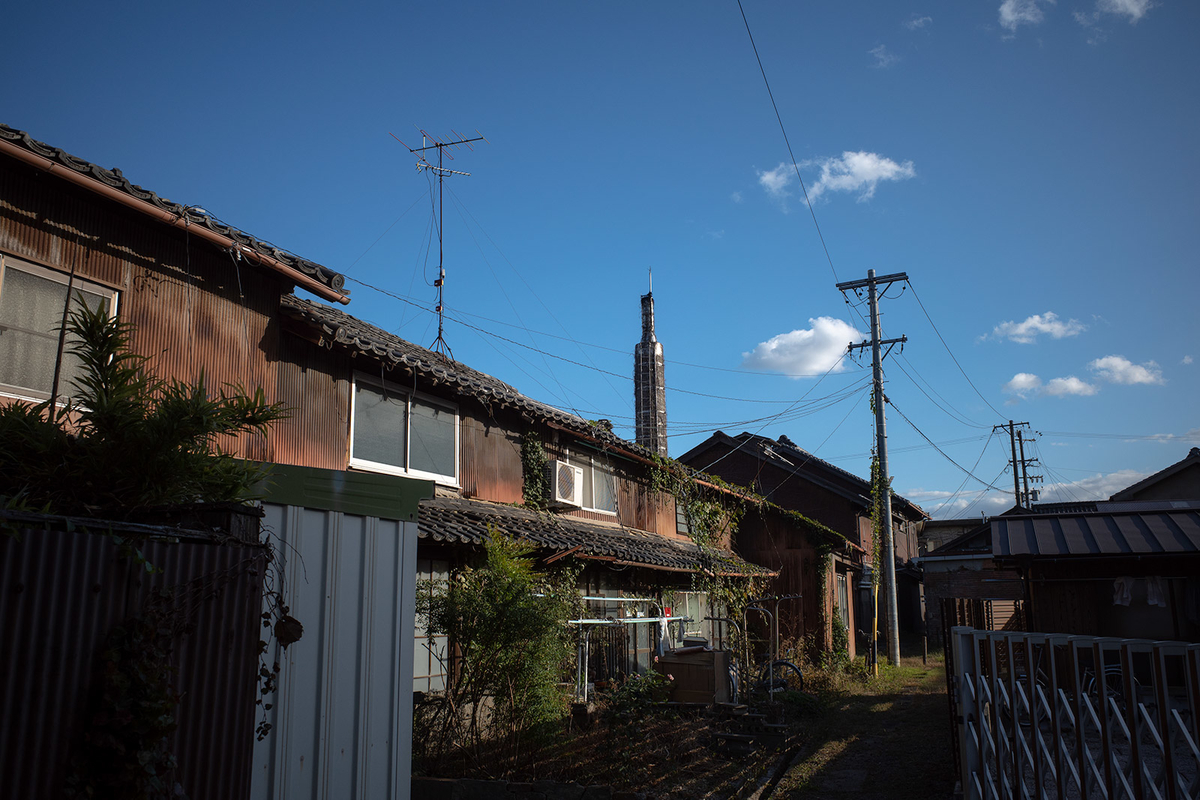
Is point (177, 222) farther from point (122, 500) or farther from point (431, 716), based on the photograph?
point (431, 716)

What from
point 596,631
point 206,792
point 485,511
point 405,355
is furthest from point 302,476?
point 596,631

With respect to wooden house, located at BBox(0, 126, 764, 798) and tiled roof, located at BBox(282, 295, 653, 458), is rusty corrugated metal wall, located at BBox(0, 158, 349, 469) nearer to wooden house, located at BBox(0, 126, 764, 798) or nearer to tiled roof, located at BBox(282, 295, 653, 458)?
wooden house, located at BBox(0, 126, 764, 798)

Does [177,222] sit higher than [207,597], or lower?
higher

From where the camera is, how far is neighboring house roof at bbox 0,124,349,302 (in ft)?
22.5

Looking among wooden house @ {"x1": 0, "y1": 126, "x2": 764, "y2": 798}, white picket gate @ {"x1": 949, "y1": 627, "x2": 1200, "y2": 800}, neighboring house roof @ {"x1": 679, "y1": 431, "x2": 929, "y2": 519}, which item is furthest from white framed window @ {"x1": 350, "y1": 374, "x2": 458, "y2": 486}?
neighboring house roof @ {"x1": 679, "y1": 431, "x2": 929, "y2": 519}

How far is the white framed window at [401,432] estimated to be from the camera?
36.2 feet

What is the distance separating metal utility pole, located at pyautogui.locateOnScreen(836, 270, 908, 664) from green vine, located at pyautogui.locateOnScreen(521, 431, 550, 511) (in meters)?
10.2

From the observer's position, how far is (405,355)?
11242mm

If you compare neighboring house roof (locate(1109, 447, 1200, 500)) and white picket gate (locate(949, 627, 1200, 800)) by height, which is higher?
neighboring house roof (locate(1109, 447, 1200, 500))

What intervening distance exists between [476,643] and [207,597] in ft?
19.3

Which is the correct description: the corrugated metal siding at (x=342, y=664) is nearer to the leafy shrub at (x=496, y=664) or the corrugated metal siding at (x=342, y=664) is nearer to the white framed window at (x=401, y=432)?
the leafy shrub at (x=496, y=664)

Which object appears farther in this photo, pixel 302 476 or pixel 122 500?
pixel 302 476

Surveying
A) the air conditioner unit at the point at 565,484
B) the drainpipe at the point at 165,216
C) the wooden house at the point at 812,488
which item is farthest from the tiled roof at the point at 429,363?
the wooden house at the point at 812,488

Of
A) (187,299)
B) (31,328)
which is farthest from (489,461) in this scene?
(31,328)
